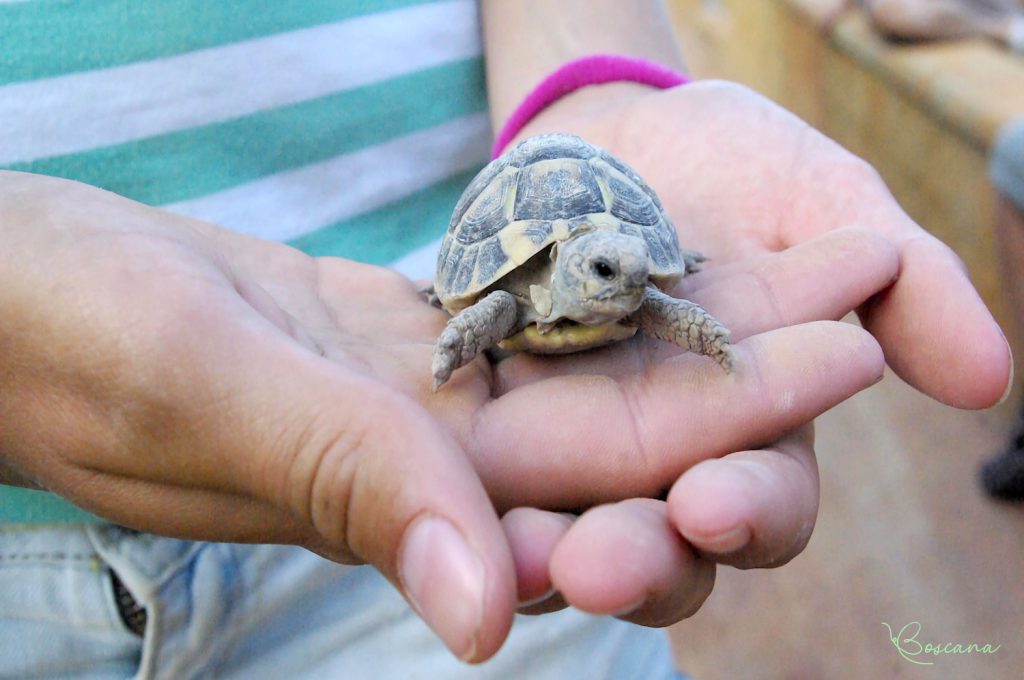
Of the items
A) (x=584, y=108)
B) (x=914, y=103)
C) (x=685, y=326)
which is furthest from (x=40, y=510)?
(x=914, y=103)

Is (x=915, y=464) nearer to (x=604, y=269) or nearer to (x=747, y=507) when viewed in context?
(x=604, y=269)

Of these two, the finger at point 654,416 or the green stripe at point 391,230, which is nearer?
the finger at point 654,416

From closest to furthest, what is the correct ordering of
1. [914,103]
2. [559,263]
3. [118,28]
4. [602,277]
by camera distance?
[602,277] < [559,263] < [118,28] < [914,103]

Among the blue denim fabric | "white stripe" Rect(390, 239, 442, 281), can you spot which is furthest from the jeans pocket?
"white stripe" Rect(390, 239, 442, 281)

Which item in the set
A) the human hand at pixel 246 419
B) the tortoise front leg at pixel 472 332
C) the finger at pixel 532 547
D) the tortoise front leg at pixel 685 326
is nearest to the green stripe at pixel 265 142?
the human hand at pixel 246 419

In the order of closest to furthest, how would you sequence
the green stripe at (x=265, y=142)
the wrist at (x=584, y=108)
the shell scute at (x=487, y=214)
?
the shell scute at (x=487, y=214) → the green stripe at (x=265, y=142) → the wrist at (x=584, y=108)

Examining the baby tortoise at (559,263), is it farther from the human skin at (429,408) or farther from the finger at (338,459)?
the finger at (338,459)
